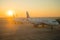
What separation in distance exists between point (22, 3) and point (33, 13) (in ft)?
1.03

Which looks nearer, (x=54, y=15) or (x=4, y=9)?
(x=4, y=9)

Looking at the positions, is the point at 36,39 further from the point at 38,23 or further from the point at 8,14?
the point at 38,23

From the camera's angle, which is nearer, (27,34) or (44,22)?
(27,34)

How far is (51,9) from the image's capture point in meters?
2.97

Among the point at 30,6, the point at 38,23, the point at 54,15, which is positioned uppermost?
the point at 30,6

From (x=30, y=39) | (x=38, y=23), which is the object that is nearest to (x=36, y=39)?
(x=30, y=39)

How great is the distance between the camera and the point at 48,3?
2955 mm

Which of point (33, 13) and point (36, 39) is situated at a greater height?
point (33, 13)

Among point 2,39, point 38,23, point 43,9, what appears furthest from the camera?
point 38,23

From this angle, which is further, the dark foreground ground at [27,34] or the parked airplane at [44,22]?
the parked airplane at [44,22]

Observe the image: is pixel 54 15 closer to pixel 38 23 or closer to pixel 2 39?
pixel 2 39

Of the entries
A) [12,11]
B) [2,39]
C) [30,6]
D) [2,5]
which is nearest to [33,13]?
[30,6]

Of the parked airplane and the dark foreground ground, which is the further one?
the parked airplane

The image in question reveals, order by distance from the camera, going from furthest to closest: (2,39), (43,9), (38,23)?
(38,23) < (43,9) < (2,39)
